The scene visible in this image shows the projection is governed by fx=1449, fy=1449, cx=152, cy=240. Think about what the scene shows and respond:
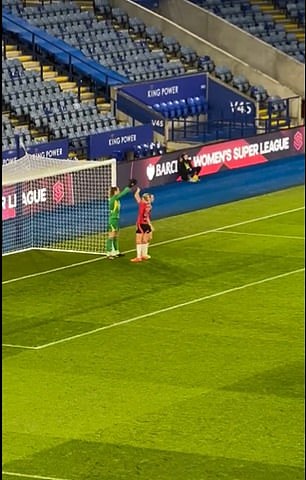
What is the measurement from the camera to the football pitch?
1387 cm

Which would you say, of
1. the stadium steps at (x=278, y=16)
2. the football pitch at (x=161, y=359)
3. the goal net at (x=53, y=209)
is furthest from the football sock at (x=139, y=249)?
the stadium steps at (x=278, y=16)

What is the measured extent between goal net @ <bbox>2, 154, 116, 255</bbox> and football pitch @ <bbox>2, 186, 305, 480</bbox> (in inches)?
13.8

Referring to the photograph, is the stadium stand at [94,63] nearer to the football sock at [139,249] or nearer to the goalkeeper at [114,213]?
the goalkeeper at [114,213]

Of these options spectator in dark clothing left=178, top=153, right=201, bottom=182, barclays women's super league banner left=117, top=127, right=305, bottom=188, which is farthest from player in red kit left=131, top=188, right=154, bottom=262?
spectator in dark clothing left=178, top=153, right=201, bottom=182

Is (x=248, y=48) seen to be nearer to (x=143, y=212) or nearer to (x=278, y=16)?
(x=278, y=16)

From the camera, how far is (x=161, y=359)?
18.0 metres

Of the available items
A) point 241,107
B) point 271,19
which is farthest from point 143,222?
point 271,19

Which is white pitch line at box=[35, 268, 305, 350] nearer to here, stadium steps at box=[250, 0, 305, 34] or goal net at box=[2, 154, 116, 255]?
goal net at box=[2, 154, 116, 255]

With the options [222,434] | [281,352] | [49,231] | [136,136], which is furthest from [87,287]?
[136,136]

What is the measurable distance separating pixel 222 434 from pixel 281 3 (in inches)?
1211

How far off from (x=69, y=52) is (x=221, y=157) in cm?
476

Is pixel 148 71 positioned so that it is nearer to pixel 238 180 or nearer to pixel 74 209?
pixel 238 180

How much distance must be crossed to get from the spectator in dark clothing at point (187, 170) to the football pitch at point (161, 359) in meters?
3.87

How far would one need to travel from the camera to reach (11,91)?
107ft
